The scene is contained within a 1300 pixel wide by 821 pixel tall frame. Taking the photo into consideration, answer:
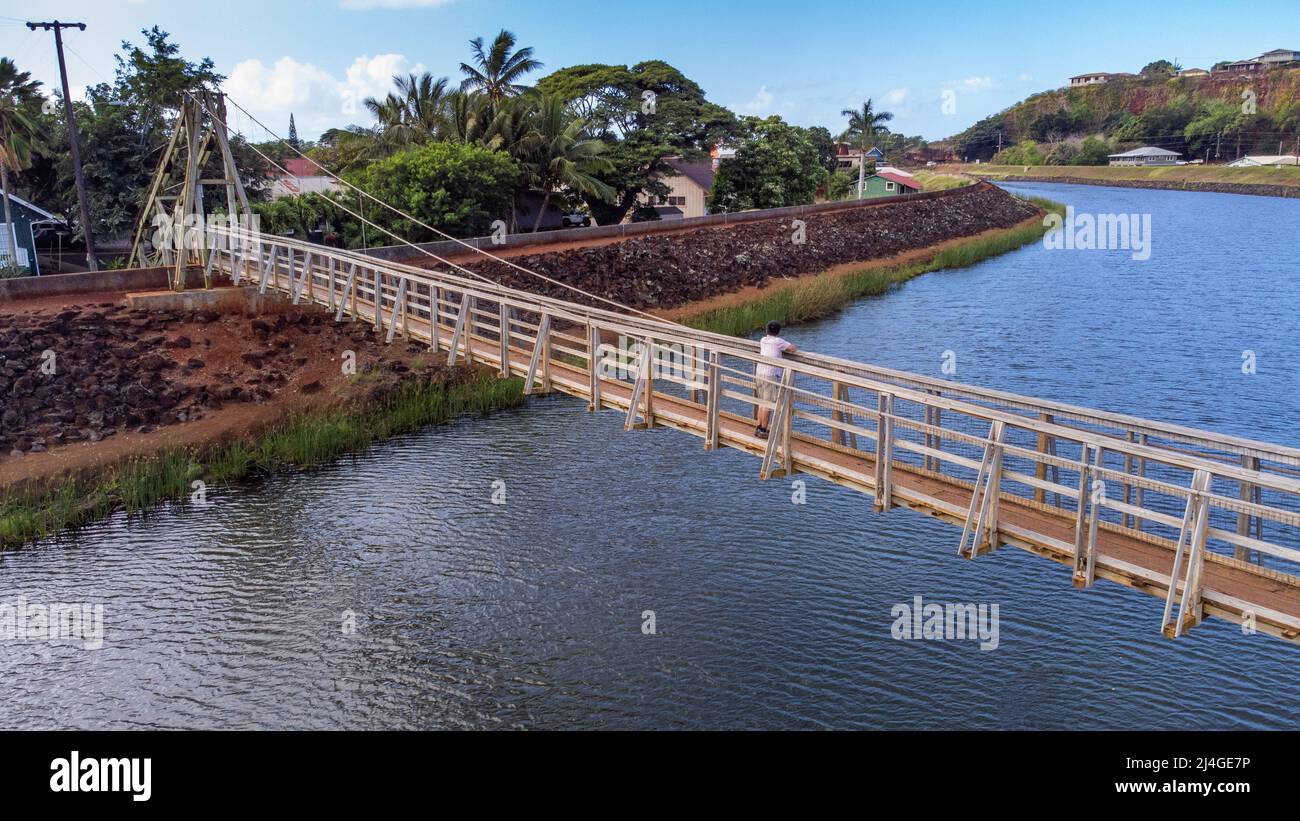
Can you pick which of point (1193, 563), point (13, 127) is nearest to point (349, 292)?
point (1193, 563)

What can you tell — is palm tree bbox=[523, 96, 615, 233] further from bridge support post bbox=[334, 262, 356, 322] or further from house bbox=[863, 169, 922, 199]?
house bbox=[863, 169, 922, 199]

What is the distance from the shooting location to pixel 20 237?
38156 millimetres

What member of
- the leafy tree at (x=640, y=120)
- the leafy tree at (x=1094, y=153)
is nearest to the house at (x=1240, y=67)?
the leafy tree at (x=1094, y=153)

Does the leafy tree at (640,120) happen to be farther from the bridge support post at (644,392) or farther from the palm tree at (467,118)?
the bridge support post at (644,392)

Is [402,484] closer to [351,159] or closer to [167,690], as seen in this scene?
[167,690]

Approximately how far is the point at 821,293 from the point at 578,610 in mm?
28107

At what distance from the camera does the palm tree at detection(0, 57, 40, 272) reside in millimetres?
34625

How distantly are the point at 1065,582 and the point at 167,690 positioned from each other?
43.0 feet

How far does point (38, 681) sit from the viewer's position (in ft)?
45.9

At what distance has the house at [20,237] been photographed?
36312mm

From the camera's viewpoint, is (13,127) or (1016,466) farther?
(13,127)

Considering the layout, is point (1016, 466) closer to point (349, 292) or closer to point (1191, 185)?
point (349, 292)

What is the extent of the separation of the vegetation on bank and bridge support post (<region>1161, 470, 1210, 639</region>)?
377 ft
